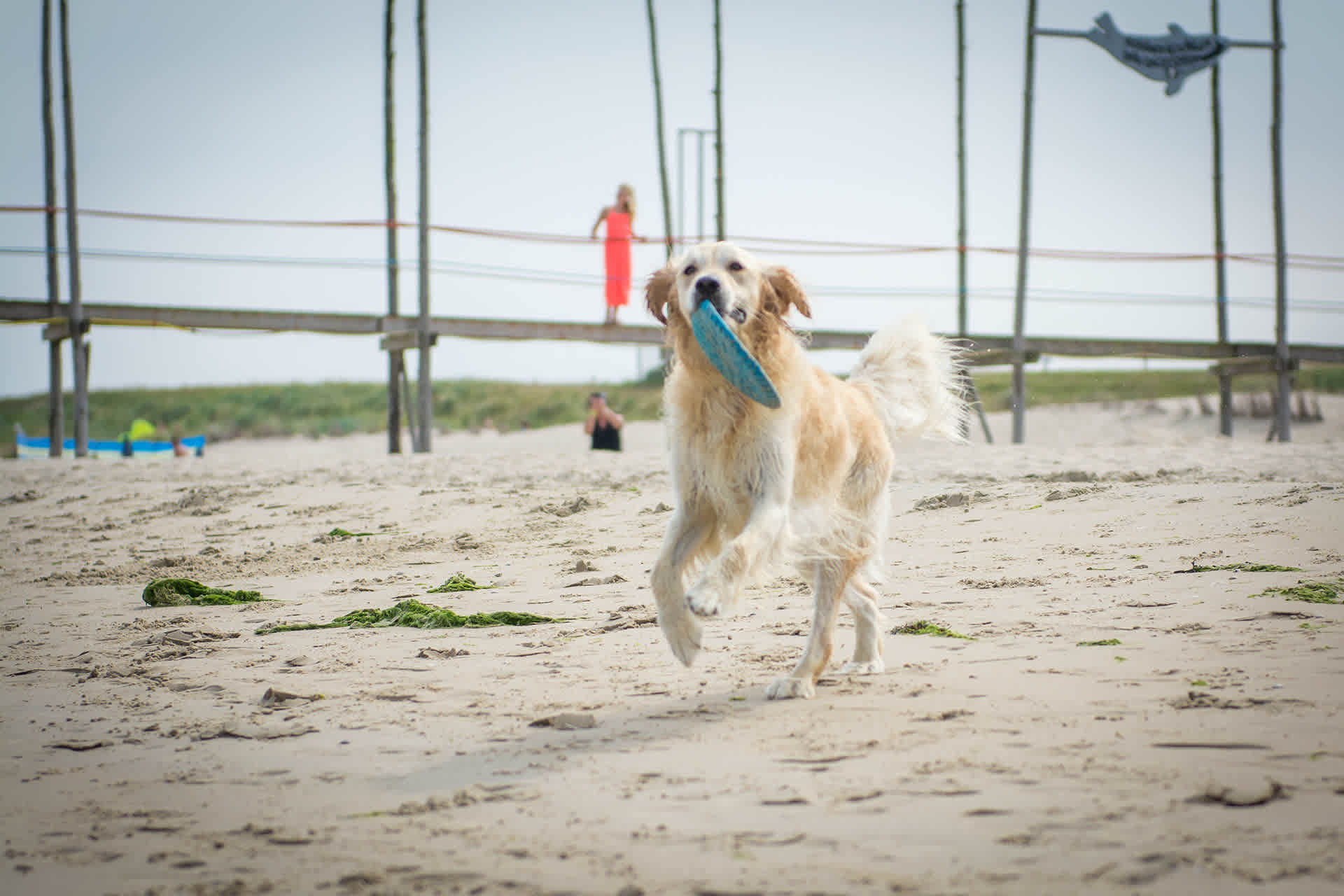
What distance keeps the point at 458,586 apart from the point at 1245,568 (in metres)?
4.00

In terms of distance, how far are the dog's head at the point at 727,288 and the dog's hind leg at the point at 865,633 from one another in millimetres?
1080

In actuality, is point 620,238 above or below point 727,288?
above

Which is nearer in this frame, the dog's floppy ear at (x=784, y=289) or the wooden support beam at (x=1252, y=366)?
the dog's floppy ear at (x=784, y=289)

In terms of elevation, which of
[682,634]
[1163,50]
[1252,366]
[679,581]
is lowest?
[682,634]

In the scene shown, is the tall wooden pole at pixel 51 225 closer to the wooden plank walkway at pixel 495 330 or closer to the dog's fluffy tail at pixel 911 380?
the wooden plank walkway at pixel 495 330

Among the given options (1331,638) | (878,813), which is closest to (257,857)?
(878,813)

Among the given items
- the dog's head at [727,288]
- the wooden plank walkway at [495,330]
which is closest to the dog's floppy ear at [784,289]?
the dog's head at [727,288]

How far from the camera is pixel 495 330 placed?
597 inches

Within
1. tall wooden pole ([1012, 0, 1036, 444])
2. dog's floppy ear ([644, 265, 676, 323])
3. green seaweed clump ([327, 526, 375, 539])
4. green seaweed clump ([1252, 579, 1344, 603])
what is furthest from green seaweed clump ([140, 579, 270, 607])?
tall wooden pole ([1012, 0, 1036, 444])

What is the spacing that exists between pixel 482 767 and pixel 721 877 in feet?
3.54

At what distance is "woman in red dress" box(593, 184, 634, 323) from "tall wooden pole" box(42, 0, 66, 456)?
6.44 meters

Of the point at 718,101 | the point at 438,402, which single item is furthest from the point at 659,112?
the point at 438,402

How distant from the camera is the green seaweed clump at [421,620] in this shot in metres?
5.61

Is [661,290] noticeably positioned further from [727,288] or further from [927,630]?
[927,630]
